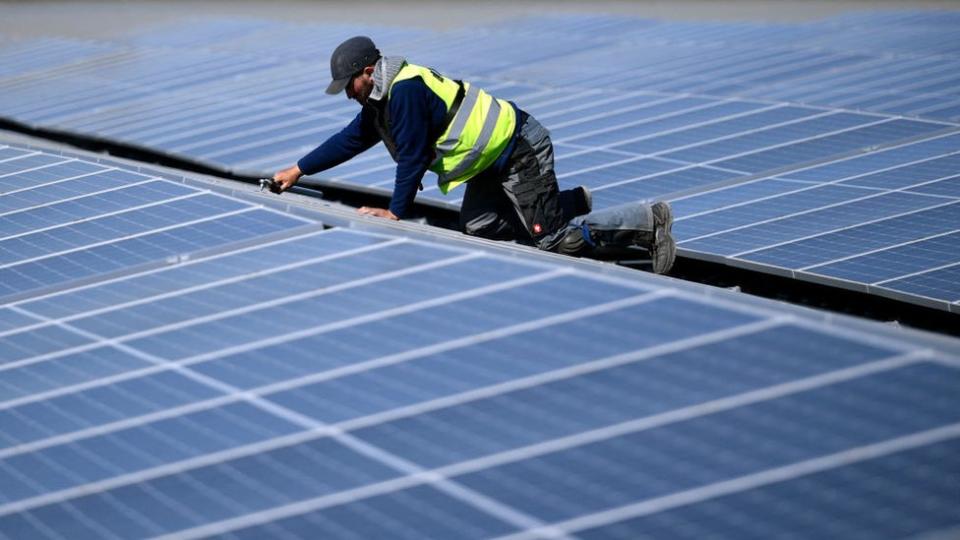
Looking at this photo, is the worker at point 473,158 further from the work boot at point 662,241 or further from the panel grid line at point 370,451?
the panel grid line at point 370,451

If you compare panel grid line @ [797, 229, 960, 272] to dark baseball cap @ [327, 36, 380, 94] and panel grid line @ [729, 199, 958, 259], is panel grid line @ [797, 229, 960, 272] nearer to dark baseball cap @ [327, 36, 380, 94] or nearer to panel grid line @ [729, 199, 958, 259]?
panel grid line @ [729, 199, 958, 259]

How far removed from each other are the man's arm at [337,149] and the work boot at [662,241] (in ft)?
6.75

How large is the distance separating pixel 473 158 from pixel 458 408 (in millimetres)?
4638

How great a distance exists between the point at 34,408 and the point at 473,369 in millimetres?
2001

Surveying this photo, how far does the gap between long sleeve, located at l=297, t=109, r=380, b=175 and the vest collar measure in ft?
1.78

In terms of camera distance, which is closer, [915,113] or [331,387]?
[331,387]

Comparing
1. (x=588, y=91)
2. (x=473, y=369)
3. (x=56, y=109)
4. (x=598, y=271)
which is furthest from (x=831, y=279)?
(x=56, y=109)

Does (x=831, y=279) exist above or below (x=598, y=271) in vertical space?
below

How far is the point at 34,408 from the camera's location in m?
6.54

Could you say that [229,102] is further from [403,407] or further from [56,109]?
[403,407]

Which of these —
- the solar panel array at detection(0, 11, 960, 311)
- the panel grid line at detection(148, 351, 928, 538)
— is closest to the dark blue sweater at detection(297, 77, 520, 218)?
the solar panel array at detection(0, 11, 960, 311)

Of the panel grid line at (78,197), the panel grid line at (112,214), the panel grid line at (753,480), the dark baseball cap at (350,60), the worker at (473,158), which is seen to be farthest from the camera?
the panel grid line at (78,197)

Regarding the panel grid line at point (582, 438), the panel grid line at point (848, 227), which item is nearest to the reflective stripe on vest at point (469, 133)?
the panel grid line at point (848, 227)

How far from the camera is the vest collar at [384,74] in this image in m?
9.73
